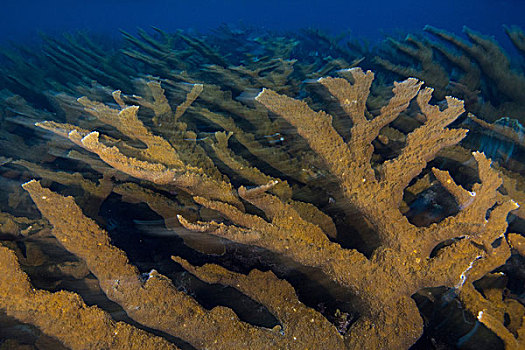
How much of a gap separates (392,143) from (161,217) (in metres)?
1.60

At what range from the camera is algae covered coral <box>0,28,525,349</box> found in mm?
1211

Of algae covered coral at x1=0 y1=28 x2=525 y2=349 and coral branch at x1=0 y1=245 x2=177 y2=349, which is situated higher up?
algae covered coral at x1=0 y1=28 x2=525 y2=349

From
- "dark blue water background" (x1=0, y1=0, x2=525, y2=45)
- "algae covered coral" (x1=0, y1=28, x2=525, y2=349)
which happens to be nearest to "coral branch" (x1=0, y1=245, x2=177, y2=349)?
"algae covered coral" (x1=0, y1=28, x2=525, y2=349)

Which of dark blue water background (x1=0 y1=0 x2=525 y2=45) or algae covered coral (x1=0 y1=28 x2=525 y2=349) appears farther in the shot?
dark blue water background (x1=0 y1=0 x2=525 y2=45)

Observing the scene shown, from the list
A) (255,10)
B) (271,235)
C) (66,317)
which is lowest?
(66,317)

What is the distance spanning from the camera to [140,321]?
4.03 feet

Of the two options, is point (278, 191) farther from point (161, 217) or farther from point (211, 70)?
point (211, 70)

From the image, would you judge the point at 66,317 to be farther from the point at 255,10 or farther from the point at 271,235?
the point at 255,10

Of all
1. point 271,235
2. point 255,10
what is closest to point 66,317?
point 271,235

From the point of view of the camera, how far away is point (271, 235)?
1382 mm

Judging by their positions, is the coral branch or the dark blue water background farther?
the dark blue water background

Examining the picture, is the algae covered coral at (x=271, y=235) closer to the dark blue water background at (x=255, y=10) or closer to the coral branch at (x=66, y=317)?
the coral branch at (x=66, y=317)

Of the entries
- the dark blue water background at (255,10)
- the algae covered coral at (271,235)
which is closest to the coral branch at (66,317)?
the algae covered coral at (271,235)

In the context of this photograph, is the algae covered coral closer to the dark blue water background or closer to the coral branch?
the coral branch
